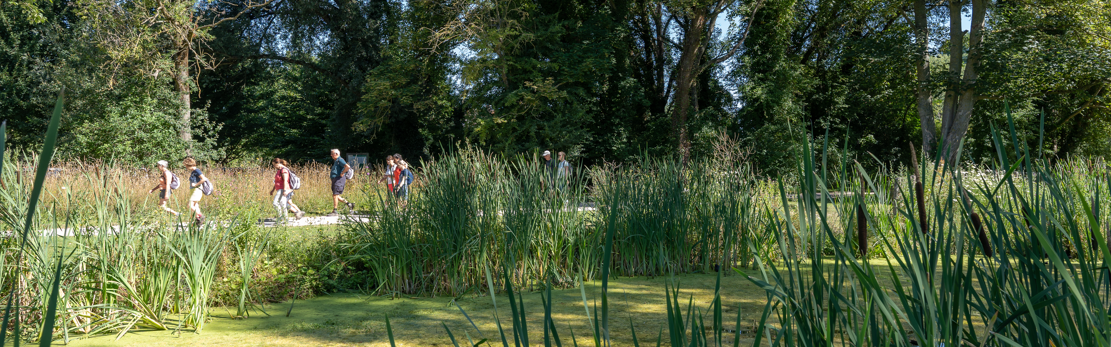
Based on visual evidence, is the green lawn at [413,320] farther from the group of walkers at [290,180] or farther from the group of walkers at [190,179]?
the group of walkers at [190,179]

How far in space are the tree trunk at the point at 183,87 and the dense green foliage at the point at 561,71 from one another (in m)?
0.05

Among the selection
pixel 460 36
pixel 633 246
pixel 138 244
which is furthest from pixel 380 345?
pixel 460 36

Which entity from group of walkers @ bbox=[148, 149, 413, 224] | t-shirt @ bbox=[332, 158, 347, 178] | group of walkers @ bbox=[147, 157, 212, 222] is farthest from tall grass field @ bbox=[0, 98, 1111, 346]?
t-shirt @ bbox=[332, 158, 347, 178]

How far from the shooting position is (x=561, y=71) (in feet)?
56.3

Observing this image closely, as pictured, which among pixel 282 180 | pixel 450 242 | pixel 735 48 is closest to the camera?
pixel 450 242

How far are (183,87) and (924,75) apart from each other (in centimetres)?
1966

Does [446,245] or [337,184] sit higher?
[337,184]

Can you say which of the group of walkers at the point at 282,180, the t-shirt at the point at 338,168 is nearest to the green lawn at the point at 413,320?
the group of walkers at the point at 282,180

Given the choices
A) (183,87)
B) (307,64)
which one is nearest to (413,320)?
(183,87)

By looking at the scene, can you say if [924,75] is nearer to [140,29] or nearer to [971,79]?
[971,79]

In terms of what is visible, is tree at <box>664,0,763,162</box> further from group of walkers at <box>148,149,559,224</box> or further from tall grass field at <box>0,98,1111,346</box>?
tall grass field at <box>0,98,1111,346</box>

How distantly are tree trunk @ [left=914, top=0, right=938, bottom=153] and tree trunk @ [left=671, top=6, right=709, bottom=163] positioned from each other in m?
→ 5.18

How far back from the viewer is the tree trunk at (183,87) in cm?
1830

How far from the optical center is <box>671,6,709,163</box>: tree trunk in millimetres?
17609
